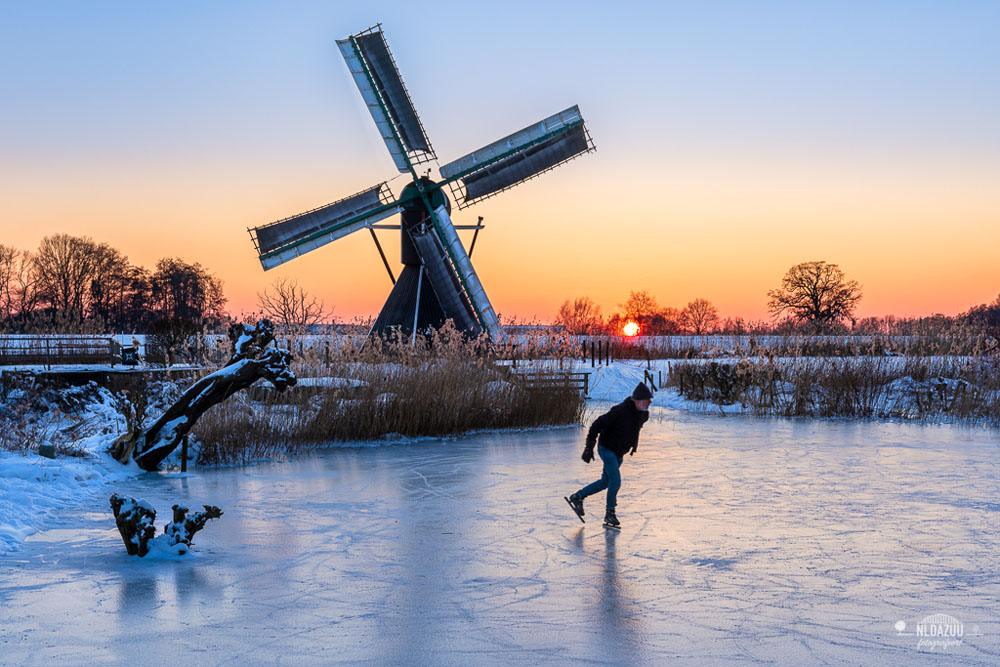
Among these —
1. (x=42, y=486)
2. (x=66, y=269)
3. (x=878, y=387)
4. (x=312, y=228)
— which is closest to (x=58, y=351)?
(x=312, y=228)

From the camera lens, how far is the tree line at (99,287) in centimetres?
5041

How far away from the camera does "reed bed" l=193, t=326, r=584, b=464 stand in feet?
37.9

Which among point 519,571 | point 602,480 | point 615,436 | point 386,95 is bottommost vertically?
point 519,571

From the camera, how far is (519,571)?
573cm

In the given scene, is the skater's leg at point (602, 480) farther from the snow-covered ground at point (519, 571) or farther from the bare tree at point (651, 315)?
the bare tree at point (651, 315)

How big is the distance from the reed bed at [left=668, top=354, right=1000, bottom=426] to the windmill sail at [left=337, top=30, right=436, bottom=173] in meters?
10.9

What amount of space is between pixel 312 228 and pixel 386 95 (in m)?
4.15

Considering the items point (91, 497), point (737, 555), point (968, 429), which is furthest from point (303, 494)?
point (968, 429)

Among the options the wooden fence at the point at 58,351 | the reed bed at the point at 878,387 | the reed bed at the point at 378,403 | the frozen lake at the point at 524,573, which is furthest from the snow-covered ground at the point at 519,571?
the wooden fence at the point at 58,351

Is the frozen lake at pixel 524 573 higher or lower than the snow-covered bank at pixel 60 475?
lower

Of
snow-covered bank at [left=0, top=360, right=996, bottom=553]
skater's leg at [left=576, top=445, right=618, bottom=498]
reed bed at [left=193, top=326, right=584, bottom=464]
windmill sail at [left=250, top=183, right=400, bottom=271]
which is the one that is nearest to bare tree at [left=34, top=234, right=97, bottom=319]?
windmill sail at [left=250, top=183, right=400, bottom=271]

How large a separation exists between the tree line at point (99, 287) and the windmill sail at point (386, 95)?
93.3 ft

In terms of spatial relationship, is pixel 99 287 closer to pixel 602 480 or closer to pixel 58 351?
pixel 58 351

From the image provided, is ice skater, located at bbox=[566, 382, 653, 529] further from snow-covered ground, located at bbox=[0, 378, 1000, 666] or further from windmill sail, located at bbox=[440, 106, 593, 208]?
windmill sail, located at bbox=[440, 106, 593, 208]
